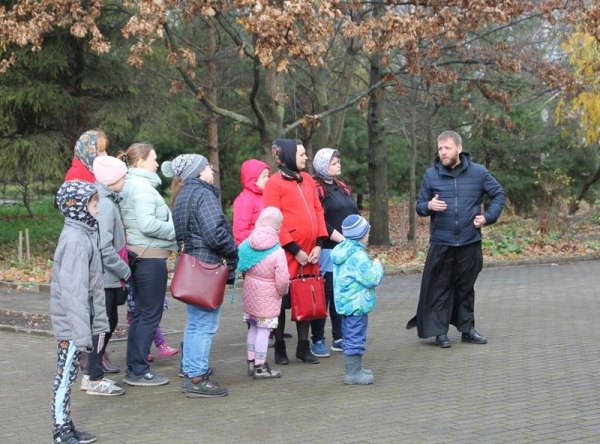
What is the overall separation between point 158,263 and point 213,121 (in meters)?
19.1

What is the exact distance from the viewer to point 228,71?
27.3 metres

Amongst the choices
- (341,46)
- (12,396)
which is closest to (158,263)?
→ (12,396)

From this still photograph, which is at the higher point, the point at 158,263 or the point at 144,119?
the point at 144,119

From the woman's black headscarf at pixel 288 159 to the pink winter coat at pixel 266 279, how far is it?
0.79m

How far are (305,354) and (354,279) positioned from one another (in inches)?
51.7

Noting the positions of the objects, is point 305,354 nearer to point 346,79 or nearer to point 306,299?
point 306,299

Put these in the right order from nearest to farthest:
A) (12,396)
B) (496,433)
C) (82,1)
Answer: (496,433) → (12,396) → (82,1)

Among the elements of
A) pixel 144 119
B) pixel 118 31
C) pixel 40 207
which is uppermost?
pixel 118 31

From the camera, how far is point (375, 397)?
23.4ft

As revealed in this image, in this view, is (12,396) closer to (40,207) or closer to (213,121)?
(213,121)

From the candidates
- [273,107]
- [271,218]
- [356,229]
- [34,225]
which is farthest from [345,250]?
[34,225]

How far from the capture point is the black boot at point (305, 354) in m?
8.54

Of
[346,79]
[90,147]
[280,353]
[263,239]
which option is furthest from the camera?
[346,79]

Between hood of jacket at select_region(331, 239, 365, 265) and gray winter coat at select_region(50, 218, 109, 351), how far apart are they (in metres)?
2.12
